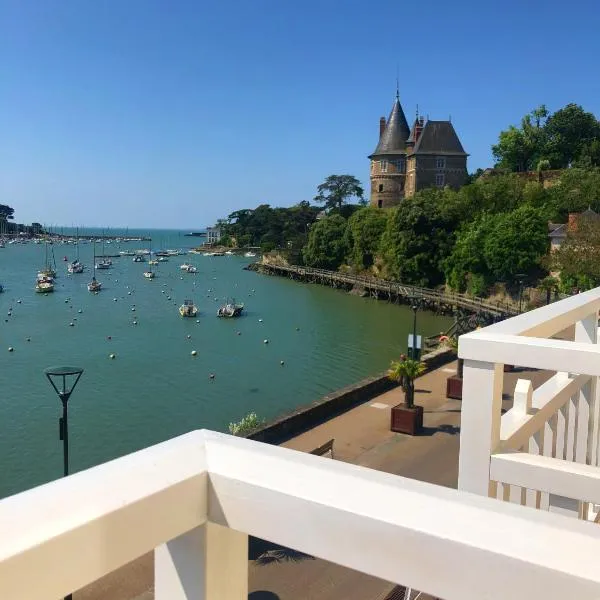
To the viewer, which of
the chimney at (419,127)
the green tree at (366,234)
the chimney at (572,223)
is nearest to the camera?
the chimney at (572,223)

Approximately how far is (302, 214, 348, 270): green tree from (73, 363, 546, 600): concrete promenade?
42.9 metres

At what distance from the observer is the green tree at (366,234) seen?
187 ft

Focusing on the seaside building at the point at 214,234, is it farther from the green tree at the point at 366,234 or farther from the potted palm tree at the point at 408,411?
the potted palm tree at the point at 408,411

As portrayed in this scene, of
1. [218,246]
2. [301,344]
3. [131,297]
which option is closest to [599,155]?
[301,344]

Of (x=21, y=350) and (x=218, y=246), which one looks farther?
(x=218, y=246)

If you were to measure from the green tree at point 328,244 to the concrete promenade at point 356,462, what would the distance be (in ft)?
141

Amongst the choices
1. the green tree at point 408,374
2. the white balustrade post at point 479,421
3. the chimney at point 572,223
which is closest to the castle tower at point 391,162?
the chimney at point 572,223

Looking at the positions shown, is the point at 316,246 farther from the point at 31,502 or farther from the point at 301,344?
the point at 31,502

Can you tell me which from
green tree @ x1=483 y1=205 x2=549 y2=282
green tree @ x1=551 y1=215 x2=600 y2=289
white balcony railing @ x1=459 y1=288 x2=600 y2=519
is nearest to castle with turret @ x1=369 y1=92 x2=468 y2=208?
green tree @ x1=483 y1=205 x2=549 y2=282

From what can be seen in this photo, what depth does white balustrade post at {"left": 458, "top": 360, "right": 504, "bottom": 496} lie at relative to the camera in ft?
7.47

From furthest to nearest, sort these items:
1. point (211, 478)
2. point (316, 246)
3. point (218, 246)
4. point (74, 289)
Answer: point (218, 246) < point (316, 246) < point (74, 289) < point (211, 478)

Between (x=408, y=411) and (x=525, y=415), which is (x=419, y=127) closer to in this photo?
(x=408, y=411)

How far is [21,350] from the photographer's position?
3144 centimetres

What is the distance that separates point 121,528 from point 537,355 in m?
1.60
